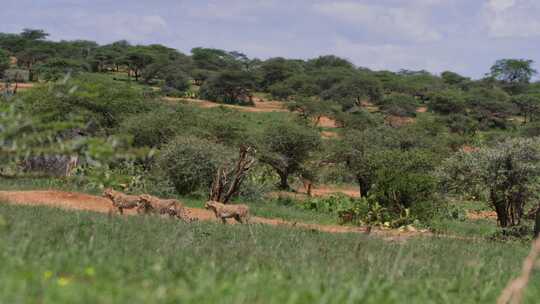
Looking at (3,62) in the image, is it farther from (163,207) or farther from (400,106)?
(163,207)

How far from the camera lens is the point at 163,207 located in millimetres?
16031

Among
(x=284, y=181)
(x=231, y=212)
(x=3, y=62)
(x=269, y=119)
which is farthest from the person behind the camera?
(x=3, y=62)

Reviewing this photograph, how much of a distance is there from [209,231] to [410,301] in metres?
6.37

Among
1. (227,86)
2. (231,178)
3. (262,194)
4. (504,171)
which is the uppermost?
(227,86)

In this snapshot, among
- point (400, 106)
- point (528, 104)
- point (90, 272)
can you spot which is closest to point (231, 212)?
point (90, 272)

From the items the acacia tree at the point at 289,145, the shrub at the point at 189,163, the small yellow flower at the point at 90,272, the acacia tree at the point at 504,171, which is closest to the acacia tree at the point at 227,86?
the acacia tree at the point at 289,145

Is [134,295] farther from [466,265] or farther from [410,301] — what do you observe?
[466,265]

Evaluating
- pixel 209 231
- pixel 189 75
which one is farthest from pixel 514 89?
pixel 209 231

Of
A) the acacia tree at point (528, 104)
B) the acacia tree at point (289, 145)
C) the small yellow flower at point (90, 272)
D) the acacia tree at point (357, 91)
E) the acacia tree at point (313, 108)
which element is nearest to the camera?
the small yellow flower at point (90, 272)

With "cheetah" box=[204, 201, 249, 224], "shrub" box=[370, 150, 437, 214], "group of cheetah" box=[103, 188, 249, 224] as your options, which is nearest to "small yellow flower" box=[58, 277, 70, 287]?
"group of cheetah" box=[103, 188, 249, 224]

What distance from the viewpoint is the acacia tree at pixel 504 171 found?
17922 mm

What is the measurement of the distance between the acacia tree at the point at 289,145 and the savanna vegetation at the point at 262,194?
0.26ft

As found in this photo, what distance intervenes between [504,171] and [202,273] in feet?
46.2

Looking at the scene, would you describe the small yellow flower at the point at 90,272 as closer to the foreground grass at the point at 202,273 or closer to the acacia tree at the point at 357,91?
the foreground grass at the point at 202,273
